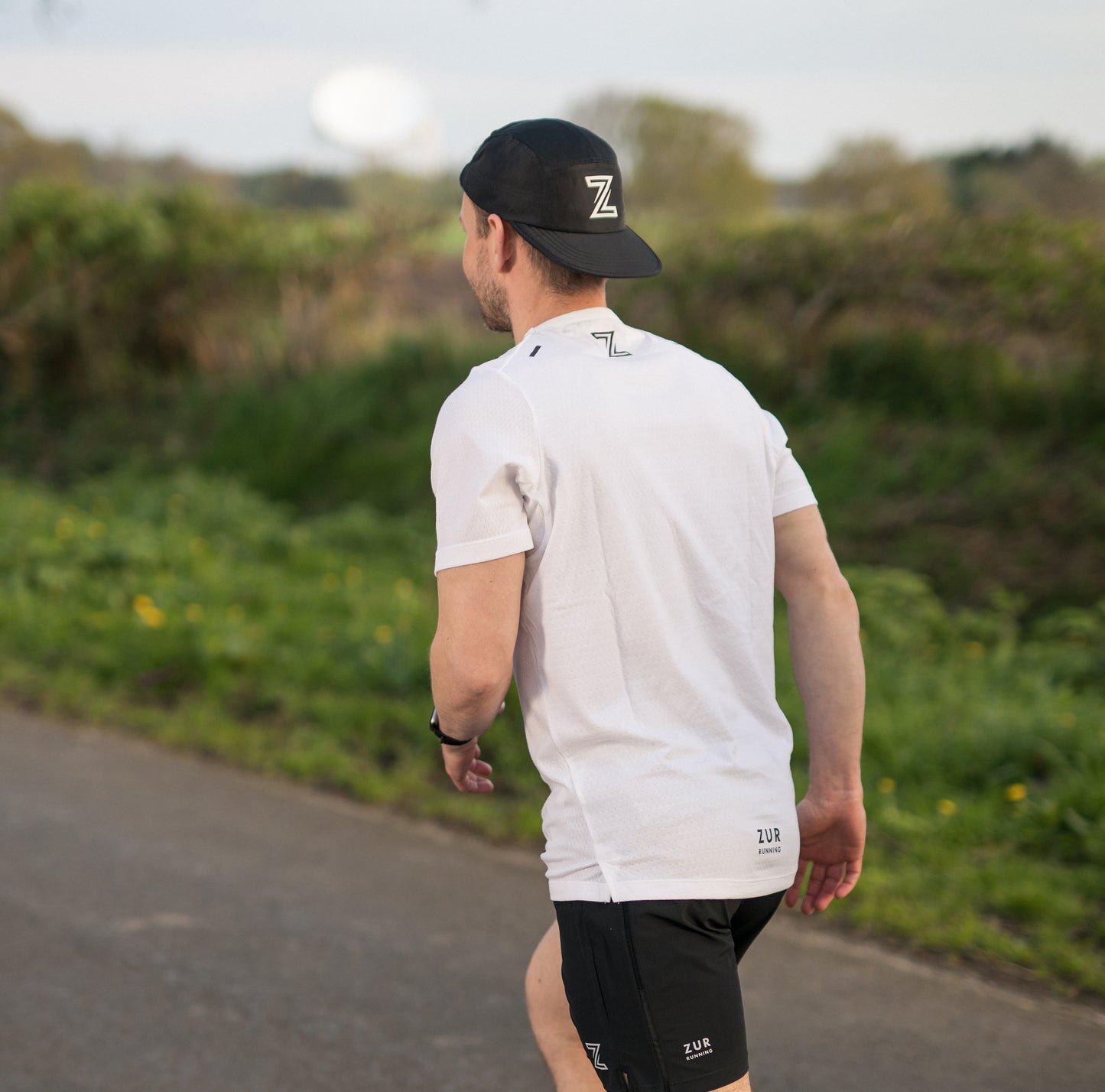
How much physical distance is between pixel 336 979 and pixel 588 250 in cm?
257

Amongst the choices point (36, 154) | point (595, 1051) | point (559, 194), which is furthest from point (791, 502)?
point (36, 154)

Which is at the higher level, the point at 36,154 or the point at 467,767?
the point at 36,154

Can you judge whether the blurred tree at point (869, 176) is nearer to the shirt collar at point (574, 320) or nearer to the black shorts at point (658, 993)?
the shirt collar at point (574, 320)

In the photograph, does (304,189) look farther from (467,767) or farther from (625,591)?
(625,591)

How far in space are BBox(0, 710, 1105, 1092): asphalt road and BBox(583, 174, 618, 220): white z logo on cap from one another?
89.2 inches

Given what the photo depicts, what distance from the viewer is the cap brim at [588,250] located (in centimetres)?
189

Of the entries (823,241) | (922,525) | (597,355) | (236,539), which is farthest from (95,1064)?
(823,241)

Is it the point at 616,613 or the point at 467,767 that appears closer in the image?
the point at 616,613

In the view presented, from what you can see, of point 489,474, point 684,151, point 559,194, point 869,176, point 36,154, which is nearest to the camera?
point 489,474

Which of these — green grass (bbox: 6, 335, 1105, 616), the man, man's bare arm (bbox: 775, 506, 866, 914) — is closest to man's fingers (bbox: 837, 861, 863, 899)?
man's bare arm (bbox: 775, 506, 866, 914)

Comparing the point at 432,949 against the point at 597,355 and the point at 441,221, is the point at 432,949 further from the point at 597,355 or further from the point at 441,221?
the point at 441,221

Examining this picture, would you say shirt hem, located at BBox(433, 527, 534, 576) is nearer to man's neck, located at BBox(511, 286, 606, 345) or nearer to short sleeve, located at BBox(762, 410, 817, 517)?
man's neck, located at BBox(511, 286, 606, 345)

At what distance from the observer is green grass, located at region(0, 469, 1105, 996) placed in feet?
13.8

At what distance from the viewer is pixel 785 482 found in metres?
2.08
